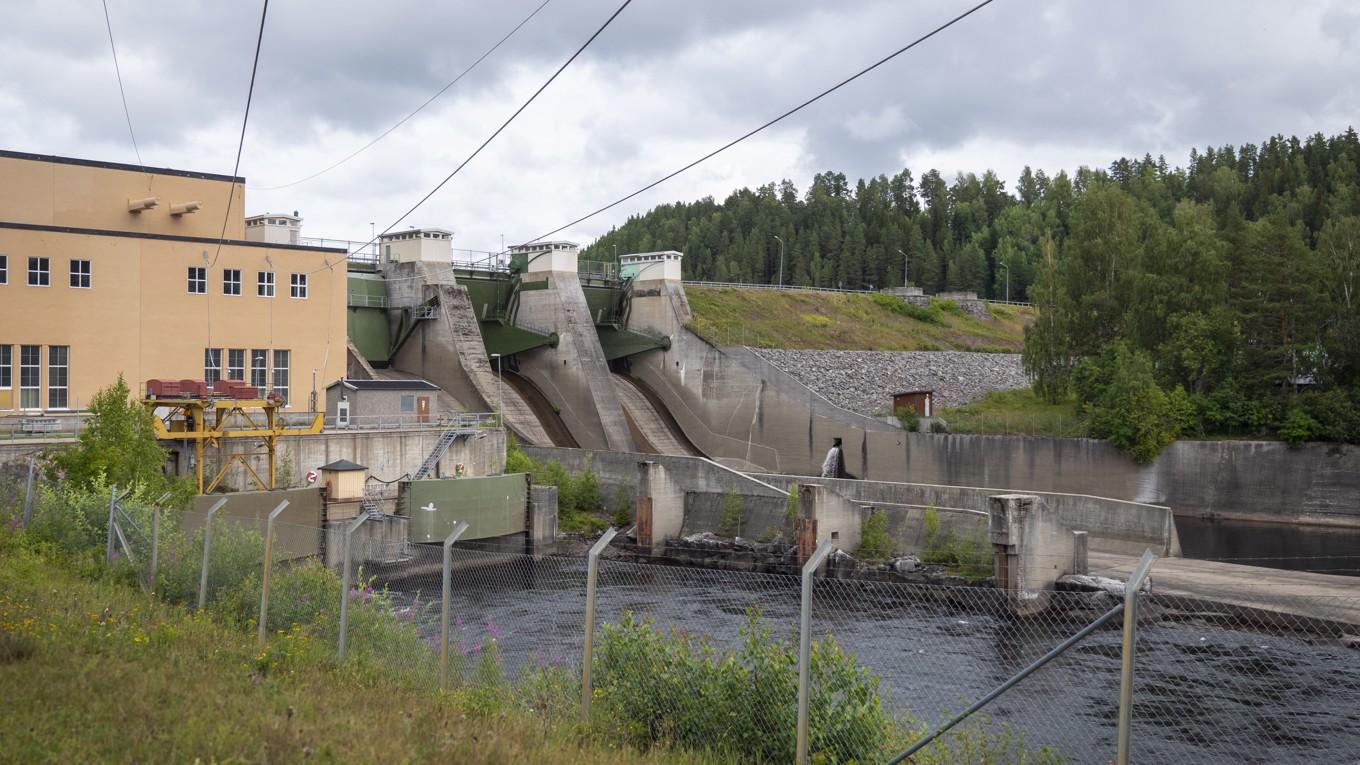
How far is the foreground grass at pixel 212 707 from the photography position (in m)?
6.92

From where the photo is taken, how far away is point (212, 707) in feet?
25.7

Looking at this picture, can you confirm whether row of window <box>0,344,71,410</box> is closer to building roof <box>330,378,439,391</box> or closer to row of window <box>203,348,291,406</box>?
row of window <box>203,348,291,406</box>

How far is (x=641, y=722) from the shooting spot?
322 inches

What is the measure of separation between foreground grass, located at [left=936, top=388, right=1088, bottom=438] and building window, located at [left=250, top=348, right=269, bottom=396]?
27.9m

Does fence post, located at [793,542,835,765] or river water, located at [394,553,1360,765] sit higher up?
fence post, located at [793,542,835,765]

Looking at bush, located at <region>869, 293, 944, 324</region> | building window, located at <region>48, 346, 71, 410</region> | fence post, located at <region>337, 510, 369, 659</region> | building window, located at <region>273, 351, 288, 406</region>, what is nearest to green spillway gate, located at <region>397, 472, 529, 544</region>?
building window, located at <region>273, 351, 288, 406</region>

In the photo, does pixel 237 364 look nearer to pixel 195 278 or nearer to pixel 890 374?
pixel 195 278

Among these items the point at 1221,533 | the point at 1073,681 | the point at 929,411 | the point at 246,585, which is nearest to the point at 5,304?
the point at 246,585

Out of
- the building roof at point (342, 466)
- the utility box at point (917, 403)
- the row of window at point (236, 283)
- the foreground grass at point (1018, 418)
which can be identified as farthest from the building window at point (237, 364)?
the foreground grass at point (1018, 418)

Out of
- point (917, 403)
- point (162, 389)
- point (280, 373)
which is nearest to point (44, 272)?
point (162, 389)

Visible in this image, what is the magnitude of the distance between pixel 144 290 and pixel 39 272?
9.37 feet

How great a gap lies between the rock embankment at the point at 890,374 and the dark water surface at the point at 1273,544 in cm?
1497

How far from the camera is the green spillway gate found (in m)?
33.8

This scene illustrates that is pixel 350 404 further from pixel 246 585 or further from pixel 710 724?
pixel 710 724
